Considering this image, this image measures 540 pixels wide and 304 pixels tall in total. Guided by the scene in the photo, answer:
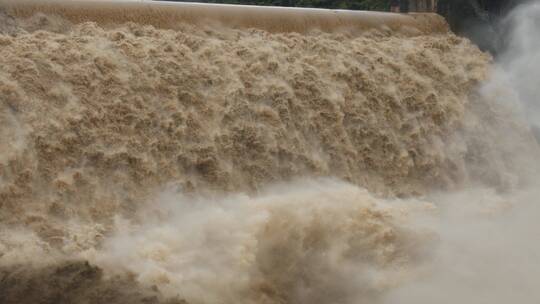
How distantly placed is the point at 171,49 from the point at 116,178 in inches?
46.7

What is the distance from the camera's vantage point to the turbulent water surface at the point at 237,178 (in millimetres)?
5242

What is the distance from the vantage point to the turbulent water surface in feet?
17.2

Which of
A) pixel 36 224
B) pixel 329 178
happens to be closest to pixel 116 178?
pixel 36 224

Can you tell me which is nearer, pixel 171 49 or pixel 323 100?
pixel 171 49

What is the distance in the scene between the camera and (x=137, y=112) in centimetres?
595

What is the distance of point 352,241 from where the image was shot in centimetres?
595

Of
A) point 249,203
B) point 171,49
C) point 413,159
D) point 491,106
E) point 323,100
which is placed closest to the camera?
point 249,203

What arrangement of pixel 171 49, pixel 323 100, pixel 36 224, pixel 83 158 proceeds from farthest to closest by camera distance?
pixel 323 100
pixel 171 49
pixel 83 158
pixel 36 224

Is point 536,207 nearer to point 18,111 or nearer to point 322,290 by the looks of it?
point 322,290

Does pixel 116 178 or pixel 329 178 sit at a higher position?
pixel 329 178

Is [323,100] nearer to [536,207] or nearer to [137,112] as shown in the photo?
[137,112]

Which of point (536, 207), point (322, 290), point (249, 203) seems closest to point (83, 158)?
point (249, 203)

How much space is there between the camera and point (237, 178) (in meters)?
6.27

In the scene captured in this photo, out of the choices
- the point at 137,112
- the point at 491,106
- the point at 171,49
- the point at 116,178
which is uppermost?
the point at 491,106
